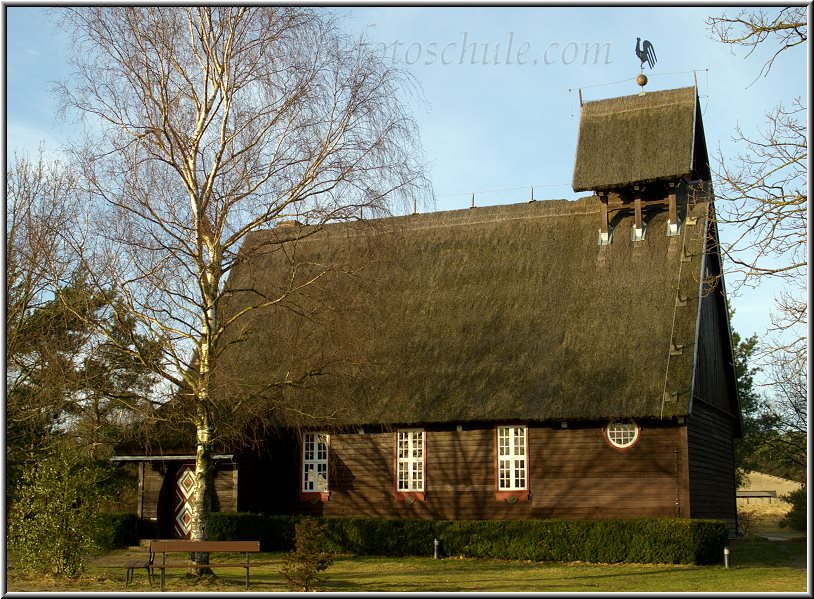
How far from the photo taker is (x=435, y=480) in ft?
81.8

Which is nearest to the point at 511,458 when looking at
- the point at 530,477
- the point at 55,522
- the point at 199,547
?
the point at 530,477

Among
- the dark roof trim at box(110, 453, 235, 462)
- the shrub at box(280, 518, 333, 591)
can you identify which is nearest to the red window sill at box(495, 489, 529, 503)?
the dark roof trim at box(110, 453, 235, 462)

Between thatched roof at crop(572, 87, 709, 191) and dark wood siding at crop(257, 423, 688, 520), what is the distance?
7.71 m

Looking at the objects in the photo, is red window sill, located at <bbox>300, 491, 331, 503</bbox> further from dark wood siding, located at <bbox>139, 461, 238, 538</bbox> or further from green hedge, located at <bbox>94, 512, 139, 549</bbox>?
green hedge, located at <bbox>94, 512, 139, 549</bbox>

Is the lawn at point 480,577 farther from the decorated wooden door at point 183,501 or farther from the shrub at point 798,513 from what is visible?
the shrub at point 798,513

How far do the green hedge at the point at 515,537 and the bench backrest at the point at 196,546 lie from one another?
6974 mm

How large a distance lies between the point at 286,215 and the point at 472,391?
8628 millimetres

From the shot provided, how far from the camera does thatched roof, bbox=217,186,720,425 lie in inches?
760

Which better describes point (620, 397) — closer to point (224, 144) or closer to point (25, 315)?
point (224, 144)

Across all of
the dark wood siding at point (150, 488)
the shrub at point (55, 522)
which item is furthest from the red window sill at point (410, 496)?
the shrub at point (55, 522)

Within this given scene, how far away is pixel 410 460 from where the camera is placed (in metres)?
25.4

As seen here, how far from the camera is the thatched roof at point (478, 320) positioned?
63.3 feet

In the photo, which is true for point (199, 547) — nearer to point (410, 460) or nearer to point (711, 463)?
point (410, 460)

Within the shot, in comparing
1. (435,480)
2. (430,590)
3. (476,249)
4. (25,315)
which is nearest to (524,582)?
(430,590)
